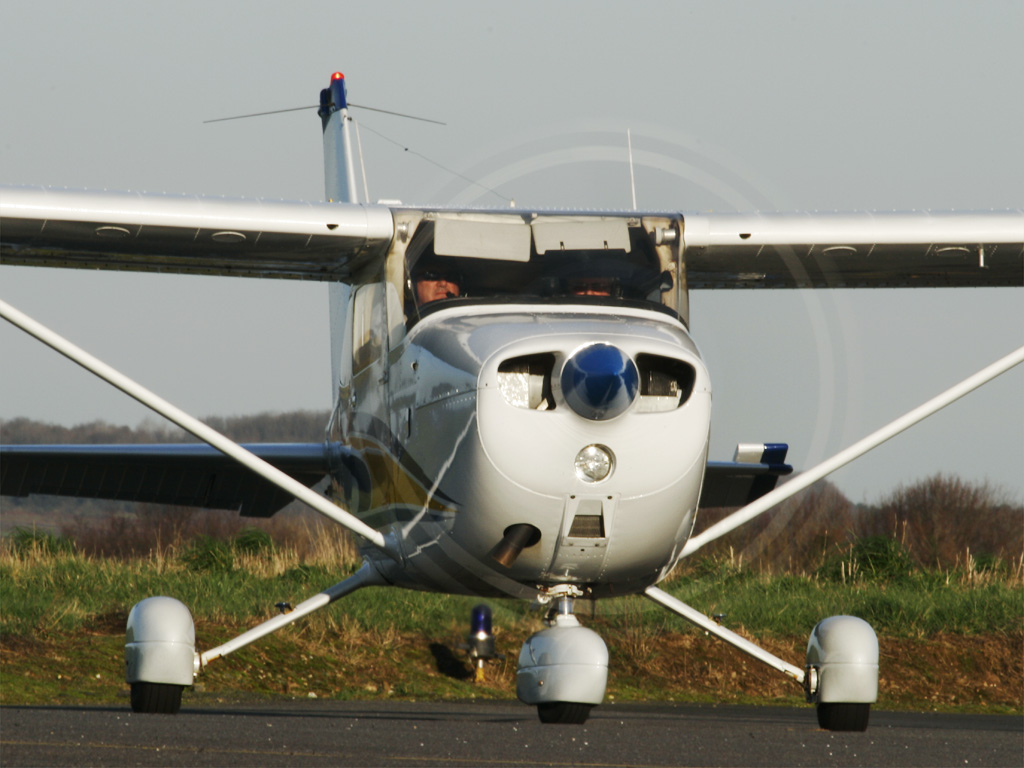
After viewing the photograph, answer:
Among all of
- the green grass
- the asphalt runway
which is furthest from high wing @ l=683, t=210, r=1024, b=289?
the green grass

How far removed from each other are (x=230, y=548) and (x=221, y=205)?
12.5 metres

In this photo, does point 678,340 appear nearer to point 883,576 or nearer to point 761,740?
point 761,740

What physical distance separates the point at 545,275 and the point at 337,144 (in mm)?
5413

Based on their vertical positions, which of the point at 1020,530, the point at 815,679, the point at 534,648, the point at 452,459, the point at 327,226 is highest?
the point at 327,226

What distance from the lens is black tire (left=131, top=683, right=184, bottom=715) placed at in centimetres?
859

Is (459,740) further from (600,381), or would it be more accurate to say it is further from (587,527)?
(600,381)

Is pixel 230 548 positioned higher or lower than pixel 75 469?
lower

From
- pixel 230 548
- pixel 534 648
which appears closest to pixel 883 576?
pixel 230 548

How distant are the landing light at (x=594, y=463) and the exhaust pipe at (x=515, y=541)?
38cm

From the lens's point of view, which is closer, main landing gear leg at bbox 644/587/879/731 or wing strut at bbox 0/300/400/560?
wing strut at bbox 0/300/400/560

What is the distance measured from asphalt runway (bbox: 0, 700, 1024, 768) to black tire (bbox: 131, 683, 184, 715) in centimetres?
6

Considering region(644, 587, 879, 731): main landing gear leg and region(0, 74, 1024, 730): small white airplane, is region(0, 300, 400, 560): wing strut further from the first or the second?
region(644, 587, 879, 731): main landing gear leg

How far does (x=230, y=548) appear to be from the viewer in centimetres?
1973

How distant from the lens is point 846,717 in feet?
28.3
